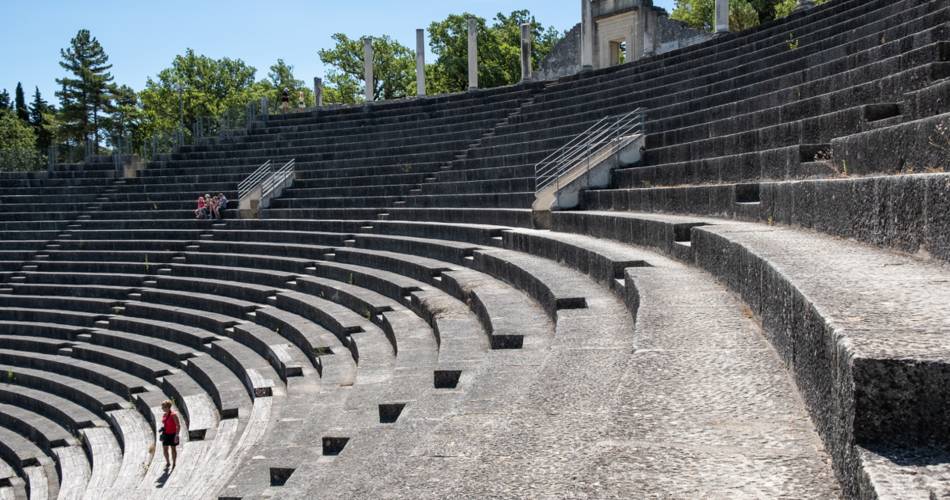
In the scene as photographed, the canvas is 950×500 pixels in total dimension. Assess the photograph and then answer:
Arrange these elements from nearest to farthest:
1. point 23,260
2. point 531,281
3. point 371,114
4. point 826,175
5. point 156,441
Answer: point 826,175, point 531,281, point 156,441, point 23,260, point 371,114

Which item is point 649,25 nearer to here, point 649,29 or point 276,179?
point 649,29

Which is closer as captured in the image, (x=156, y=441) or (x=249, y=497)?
(x=249, y=497)

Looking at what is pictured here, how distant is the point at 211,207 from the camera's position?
21688 mm

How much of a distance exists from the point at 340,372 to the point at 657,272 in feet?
14.6

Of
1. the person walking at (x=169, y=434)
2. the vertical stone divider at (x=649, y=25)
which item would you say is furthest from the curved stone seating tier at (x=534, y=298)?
the vertical stone divider at (x=649, y=25)

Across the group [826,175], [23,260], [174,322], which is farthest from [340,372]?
[23,260]

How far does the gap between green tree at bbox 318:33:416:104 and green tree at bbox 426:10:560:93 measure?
5.28m

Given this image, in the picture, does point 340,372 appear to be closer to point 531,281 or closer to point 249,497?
point 531,281

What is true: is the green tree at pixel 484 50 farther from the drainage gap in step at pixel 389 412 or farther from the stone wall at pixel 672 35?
the drainage gap in step at pixel 389 412

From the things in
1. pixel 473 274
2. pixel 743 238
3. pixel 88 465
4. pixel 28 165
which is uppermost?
pixel 28 165

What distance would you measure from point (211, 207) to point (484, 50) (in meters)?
36.1

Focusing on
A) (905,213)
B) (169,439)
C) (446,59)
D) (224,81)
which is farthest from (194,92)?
(905,213)

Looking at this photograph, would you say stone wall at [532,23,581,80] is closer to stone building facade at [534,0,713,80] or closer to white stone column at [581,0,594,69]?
stone building facade at [534,0,713,80]

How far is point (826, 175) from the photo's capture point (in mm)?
6895
